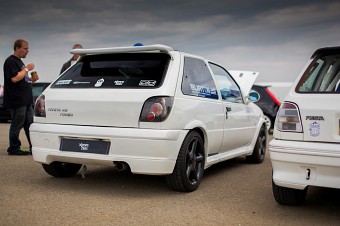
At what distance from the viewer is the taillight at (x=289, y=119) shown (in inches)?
152

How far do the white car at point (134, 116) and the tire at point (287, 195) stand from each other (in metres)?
0.97

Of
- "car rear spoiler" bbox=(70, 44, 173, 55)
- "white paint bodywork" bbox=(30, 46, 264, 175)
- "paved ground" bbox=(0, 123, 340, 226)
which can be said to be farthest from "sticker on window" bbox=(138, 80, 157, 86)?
"paved ground" bbox=(0, 123, 340, 226)

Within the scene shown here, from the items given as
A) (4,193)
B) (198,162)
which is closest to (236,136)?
(198,162)

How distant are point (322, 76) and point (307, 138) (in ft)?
2.67

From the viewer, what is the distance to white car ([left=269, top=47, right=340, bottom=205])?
12.0 feet

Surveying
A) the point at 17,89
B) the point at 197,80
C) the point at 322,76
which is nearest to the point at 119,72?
the point at 197,80

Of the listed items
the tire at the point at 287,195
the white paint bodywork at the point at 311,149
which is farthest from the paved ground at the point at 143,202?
the white paint bodywork at the point at 311,149

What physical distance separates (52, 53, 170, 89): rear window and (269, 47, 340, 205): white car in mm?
1415

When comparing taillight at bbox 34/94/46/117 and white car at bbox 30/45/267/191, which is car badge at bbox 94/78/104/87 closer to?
white car at bbox 30/45/267/191

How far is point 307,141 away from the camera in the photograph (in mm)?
3789

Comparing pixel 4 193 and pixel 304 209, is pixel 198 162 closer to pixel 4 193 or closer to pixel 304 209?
pixel 304 209

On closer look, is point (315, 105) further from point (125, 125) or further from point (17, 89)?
point (17, 89)

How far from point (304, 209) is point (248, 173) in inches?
82.0

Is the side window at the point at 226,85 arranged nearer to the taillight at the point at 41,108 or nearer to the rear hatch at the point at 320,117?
the rear hatch at the point at 320,117
